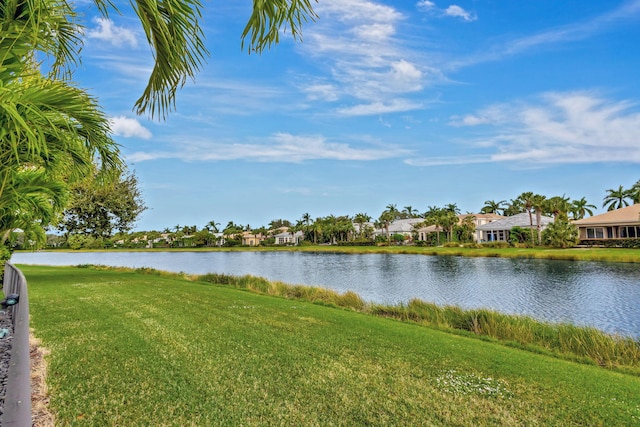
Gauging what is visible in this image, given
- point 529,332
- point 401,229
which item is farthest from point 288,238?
point 529,332

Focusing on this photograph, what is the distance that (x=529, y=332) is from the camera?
9.41 metres

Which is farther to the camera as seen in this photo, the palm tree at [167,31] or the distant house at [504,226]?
the distant house at [504,226]

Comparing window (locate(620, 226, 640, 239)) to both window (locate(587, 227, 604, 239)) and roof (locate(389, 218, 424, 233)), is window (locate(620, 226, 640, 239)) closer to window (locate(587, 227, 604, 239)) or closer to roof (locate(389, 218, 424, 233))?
window (locate(587, 227, 604, 239))

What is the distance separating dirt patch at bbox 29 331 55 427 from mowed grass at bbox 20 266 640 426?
9 centimetres

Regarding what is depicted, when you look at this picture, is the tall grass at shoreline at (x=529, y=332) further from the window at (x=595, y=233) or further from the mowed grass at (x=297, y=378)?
the window at (x=595, y=233)

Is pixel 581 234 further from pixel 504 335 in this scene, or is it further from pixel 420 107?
pixel 504 335

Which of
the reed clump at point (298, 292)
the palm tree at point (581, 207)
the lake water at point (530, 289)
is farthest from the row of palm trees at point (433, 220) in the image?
the reed clump at point (298, 292)

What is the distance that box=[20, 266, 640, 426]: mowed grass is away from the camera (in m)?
3.84

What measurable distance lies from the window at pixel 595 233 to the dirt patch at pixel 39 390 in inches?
2237

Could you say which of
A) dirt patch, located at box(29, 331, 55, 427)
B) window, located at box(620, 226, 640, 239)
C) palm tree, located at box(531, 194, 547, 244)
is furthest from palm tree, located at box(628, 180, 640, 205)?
dirt patch, located at box(29, 331, 55, 427)

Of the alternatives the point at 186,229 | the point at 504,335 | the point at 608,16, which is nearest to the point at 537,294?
the point at 504,335

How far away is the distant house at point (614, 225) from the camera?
1734 inches

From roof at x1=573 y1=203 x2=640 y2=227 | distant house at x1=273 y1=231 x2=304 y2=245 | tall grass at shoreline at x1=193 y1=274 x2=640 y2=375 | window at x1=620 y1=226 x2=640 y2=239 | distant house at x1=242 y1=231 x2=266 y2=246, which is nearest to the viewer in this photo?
tall grass at shoreline at x1=193 y1=274 x2=640 y2=375

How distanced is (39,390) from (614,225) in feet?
182
